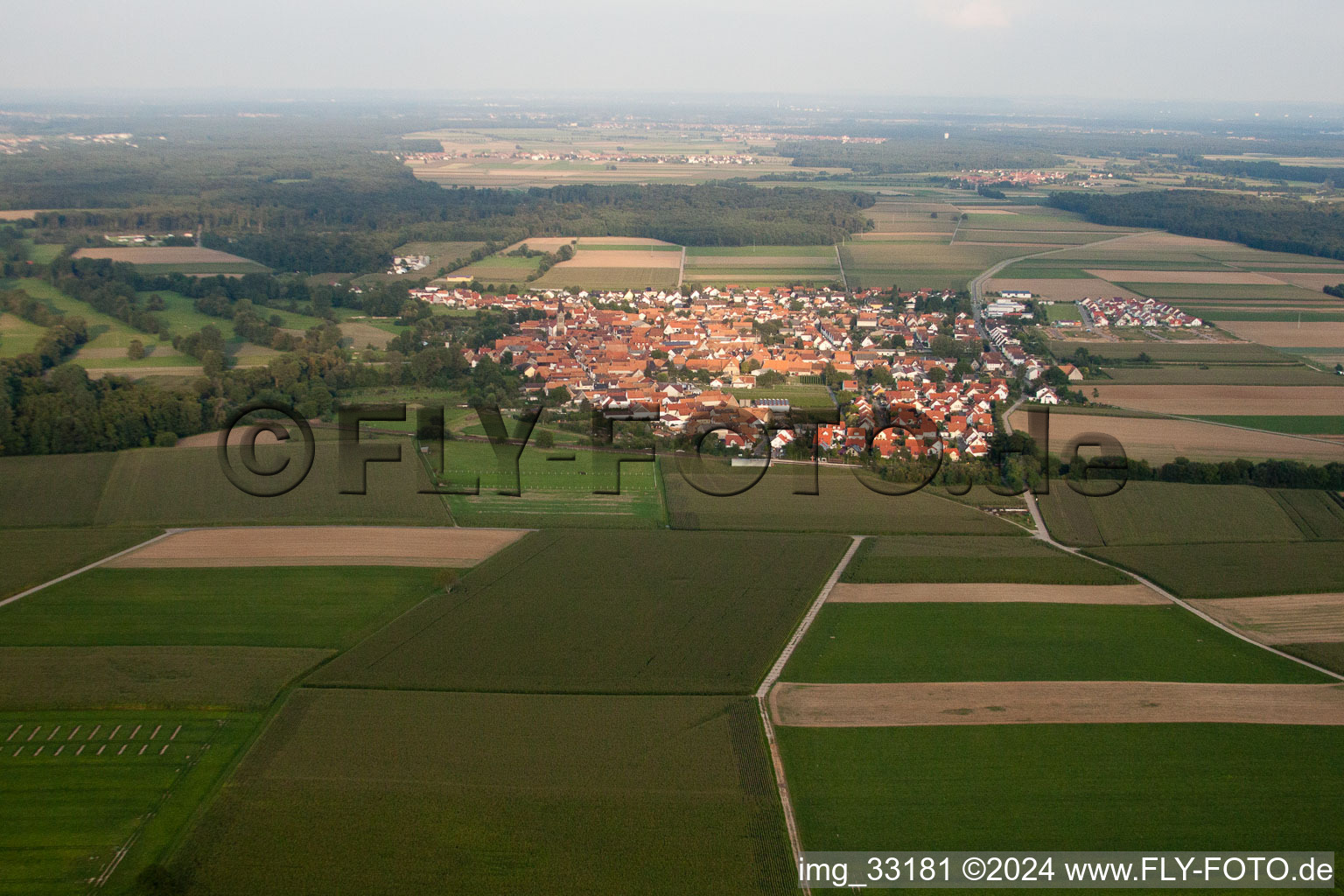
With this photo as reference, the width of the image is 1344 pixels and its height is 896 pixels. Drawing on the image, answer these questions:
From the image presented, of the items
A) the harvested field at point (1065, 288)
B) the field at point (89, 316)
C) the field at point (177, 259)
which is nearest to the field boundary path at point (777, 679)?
the field at point (89, 316)

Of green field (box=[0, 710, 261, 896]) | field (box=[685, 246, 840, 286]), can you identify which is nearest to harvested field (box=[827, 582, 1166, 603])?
green field (box=[0, 710, 261, 896])

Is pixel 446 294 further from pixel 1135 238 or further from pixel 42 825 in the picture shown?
pixel 1135 238

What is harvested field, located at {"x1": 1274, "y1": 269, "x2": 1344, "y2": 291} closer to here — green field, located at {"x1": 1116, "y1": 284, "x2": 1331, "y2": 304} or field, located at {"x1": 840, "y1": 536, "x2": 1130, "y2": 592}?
green field, located at {"x1": 1116, "y1": 284, "x2": 1331, "y2": 304}

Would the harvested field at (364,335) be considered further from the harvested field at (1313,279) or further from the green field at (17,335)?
the harvested field at (1313,279)

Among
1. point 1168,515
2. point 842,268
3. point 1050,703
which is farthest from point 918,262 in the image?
point 1050,703

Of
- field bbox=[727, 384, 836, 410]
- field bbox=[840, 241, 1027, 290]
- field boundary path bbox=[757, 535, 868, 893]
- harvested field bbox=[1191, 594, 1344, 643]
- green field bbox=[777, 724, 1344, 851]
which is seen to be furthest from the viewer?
field bbox=[840, 241, 1027, 290]

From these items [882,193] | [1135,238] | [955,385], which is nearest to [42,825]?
[955,385]

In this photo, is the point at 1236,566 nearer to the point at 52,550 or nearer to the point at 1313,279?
the point at 52,550
